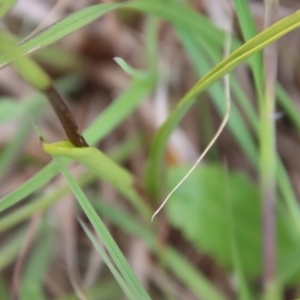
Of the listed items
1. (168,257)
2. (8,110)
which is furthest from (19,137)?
(168,257)

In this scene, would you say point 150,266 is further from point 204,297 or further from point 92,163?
point 92,163

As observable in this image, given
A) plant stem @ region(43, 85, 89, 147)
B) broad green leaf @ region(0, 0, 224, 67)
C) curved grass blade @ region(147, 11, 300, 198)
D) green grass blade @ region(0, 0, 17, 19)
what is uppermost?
green grass blade @ region(0, 0, 17, 19)

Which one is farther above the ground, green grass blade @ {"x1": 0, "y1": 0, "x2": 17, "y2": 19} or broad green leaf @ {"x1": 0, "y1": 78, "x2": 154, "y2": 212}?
green grass blade @ {"x1": 0, "y1": 0, "x2": 17, "y2": 19}

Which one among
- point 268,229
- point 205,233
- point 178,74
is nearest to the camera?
point 268,229

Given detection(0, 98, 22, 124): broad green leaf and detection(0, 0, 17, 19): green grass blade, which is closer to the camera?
detection(0, 0, 17, 19): green grass blade

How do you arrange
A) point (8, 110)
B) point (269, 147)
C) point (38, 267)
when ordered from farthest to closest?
point (38, 267), point (8, 110), point (269, 147)

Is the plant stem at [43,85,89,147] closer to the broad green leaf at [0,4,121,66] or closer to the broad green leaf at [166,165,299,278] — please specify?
the broad green leaf at [0,4,121,66]

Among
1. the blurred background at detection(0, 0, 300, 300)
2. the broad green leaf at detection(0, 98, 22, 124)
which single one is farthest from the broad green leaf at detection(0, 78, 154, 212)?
the broad green leaf at detection(0, 98, 22, 124)

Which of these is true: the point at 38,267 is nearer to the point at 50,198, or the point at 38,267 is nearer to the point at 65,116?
the point at 50,198

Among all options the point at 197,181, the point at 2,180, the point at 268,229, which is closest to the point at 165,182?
the point at 197,181
